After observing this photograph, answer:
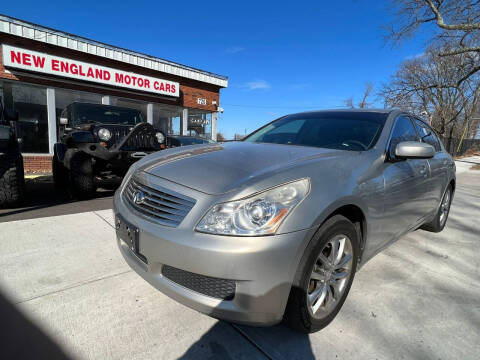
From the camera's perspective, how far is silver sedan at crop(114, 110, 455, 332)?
1392 mm

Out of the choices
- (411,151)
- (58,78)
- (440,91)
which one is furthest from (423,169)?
(440,91)

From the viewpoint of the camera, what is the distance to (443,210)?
3900 millimetres

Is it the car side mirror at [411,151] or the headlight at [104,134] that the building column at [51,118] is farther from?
the car side mirror at [411,151]

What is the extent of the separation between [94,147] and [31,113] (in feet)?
20.5

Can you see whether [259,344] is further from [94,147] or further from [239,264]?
[94,147]

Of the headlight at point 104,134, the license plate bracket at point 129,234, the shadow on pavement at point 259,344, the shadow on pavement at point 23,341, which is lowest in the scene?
the shadow on pavement at point 23,341

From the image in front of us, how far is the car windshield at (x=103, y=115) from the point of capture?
18.0 feet

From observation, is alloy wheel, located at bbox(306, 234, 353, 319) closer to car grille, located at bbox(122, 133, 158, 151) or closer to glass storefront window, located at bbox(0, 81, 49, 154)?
car grille, located at bbox(122, 133, 158, 151)

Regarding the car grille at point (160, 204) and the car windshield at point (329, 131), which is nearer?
the car grille at point (160, 204)

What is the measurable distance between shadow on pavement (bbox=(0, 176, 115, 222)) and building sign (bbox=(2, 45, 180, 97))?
4406 mm

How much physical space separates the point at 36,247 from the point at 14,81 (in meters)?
8.29

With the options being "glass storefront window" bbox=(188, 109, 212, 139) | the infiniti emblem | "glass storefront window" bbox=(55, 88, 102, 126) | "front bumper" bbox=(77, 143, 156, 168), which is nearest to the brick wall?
"glass storefront window" bbox=(55, 88, 102, 126)

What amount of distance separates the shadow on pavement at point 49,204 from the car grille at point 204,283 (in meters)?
3.39

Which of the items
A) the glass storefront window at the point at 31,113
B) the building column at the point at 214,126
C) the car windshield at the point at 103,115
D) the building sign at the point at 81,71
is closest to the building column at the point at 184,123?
the building sign at the point at 81,71
